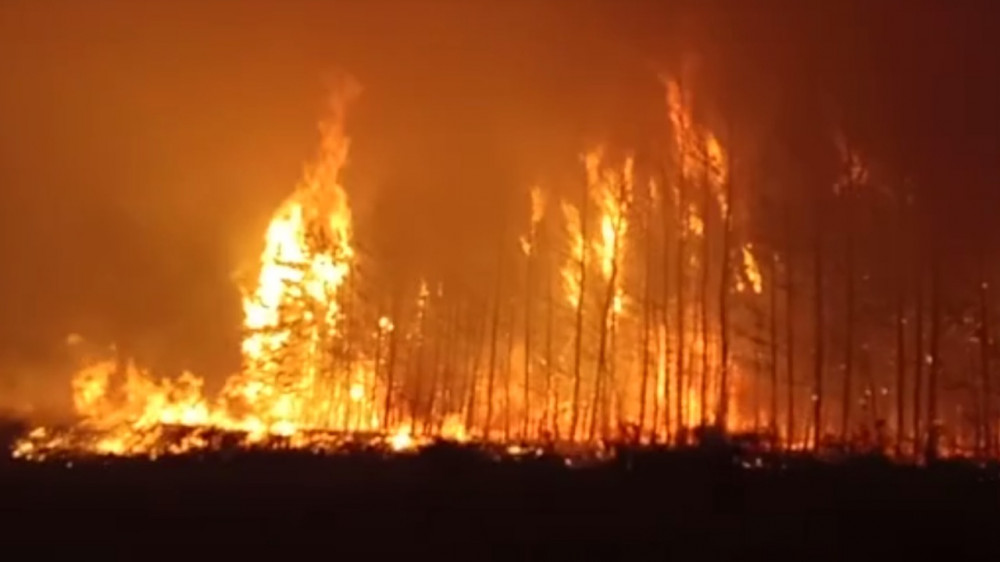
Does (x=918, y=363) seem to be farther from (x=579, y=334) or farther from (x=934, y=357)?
(x=579, y=334)

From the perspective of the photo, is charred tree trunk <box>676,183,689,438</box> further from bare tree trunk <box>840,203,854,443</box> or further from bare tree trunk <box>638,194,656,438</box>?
bare tree trunk <box>840,203,854,443</box>

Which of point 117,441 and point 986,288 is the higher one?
point 986,288

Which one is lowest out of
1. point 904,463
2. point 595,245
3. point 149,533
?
point 149,533

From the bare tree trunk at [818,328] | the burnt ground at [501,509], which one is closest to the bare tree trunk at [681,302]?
the bare tree trunk at [818,328]

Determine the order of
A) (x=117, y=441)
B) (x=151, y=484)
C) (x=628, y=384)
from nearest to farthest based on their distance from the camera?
(x=151, y=484)
(x=117, y=441)
(x=628, y=384)

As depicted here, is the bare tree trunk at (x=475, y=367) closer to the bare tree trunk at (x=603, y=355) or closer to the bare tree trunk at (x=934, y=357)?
the bare tree trunk at (x=603, y=355)

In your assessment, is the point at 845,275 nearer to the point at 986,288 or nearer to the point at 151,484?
the point at 986,288

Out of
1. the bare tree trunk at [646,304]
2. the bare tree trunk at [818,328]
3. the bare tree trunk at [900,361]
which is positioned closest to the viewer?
the bare tree trunk at [818,328]

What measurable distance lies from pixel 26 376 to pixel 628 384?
92.4 feet

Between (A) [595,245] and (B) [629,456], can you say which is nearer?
(B) [629,456]

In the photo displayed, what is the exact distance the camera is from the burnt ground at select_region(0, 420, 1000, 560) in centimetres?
2641

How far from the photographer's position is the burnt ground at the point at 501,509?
26.4 metres

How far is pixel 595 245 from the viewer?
2418 inches

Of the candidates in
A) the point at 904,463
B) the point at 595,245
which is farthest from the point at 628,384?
the point at 904,463
